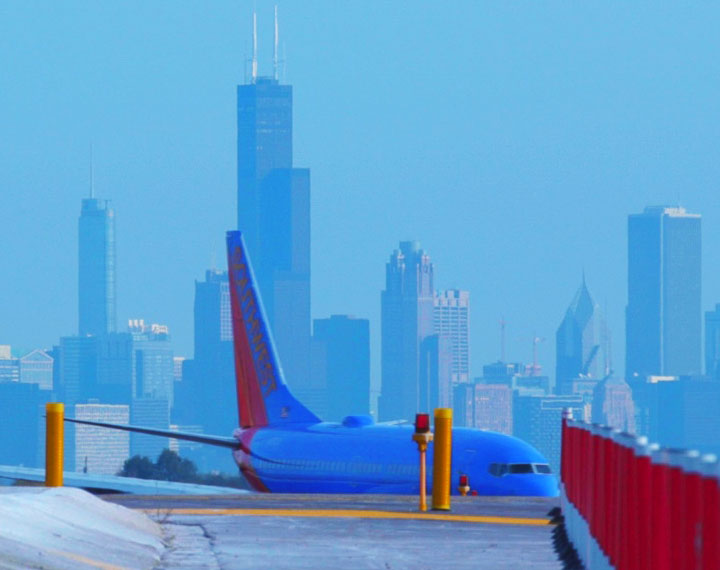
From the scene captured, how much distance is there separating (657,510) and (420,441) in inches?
A: 531

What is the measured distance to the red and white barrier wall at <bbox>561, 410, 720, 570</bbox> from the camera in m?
8.18

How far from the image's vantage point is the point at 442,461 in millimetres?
23391

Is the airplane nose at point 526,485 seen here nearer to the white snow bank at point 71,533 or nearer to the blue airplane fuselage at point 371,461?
the blue airplane fuselage at point 371,461

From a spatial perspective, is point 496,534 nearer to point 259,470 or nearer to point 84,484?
point 84,484

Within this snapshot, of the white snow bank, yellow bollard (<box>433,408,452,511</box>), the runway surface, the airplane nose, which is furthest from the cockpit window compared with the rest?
the white snow bank

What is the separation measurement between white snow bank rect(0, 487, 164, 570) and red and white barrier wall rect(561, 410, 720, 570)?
325 centimetres

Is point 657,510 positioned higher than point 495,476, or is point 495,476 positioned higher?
point 657,510

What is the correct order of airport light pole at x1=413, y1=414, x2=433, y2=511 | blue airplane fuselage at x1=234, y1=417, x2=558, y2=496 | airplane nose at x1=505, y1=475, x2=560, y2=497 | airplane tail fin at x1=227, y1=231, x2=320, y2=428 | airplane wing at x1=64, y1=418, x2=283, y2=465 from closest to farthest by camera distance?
1. airport light pole at x1=413, y1=414, x2=433, y2=511
2. airplane nose at x1=505, y1=475, x2=560, y2=497
3. blue airplane fuselage at x1=234, y1=417, x2=558, y2=496
4. airplane wing at x1=64, y1=418, x2=283, y2=465
5. airplane tail fin at x1=227, y1=231, x2=320, y2=428

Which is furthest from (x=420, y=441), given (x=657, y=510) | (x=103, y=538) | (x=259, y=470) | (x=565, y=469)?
(x=259, y=470)

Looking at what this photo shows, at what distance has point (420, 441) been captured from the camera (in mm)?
22906

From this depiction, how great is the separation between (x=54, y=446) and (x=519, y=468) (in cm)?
2632

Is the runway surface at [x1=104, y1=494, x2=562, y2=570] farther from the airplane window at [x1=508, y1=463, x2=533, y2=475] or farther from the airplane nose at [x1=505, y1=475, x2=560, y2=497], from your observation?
the airplane window at [x1=508, y1=463, x2=533, y2=475]

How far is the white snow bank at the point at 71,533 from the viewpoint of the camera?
1420 cm

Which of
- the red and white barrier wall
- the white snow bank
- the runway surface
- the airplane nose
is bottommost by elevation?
the airplane nose
